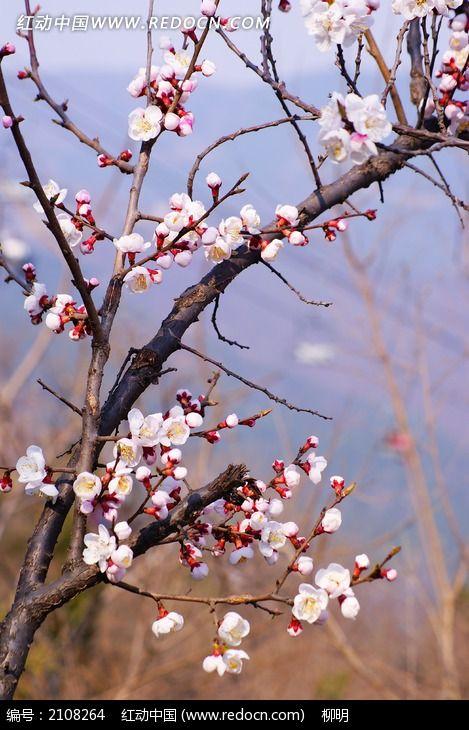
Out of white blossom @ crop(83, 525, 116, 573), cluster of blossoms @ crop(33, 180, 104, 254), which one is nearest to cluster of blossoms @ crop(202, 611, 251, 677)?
white blossom @ crop(83, 525, 116, 573)

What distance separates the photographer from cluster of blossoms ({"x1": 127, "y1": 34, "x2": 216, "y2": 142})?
1324 millimetres

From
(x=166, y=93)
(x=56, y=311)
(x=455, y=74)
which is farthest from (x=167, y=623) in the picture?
(x=455, y=74)

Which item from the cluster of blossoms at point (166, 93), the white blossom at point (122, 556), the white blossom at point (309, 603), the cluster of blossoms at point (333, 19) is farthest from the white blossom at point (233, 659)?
the cluster of blossoms at point (333, 19)

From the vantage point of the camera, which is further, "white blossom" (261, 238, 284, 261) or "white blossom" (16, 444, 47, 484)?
"white blossom" (261, 238, 284, 261)

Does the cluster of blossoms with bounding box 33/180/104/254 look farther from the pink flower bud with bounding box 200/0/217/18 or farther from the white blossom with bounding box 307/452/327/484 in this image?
the white blossom with bounding box 307/452/327/484

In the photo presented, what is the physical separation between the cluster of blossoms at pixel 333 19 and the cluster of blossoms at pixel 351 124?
265 millimetres

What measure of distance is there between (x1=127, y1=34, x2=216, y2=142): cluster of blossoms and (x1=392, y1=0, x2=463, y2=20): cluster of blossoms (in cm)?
39

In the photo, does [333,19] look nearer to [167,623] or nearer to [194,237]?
[194,237]

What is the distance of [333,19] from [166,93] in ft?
1.06

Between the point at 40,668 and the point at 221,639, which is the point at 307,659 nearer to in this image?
the point at 40,668

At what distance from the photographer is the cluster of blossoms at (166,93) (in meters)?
1.32

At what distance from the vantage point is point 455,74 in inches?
57.3
